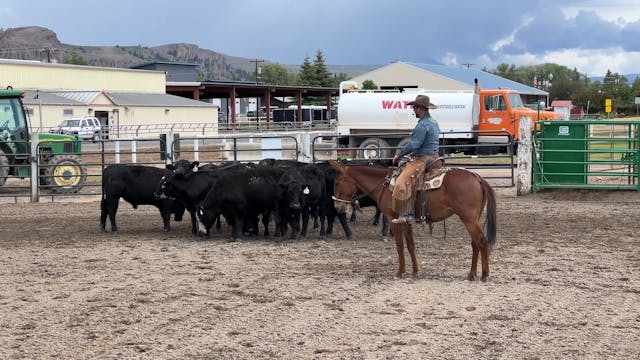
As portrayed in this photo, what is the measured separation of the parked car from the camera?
35781 mm

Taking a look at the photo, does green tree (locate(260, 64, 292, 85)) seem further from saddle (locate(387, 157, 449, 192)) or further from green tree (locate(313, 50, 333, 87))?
saddle (locate(387, 157, 449, 192))

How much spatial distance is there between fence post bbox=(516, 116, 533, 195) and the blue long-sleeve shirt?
27.3 feet

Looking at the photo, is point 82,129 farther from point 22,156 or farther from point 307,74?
point 307,74

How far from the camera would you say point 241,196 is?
10820mm

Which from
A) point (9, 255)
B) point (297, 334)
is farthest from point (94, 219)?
point (297, 334)

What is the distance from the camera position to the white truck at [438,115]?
84.8ft

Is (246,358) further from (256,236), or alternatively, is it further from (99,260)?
(256,236)

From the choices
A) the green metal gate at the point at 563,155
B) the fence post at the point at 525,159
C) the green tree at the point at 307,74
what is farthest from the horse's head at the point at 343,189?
the green tree at the point at 307,74

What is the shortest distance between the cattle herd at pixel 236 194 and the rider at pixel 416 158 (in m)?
2.05

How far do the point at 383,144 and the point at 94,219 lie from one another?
13.7 m

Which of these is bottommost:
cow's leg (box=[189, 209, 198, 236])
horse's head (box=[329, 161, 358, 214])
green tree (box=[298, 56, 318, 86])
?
cow's leg (box=[189, 209, 198, 236])

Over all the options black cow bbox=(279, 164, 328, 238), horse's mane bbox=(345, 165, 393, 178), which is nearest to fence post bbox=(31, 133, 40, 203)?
black cow bbox=(279, 164, 328, 238)

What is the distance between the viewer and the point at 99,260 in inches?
376

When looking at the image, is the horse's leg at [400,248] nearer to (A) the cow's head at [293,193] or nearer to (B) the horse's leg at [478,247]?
(B) the horse's leg at [478,247]
